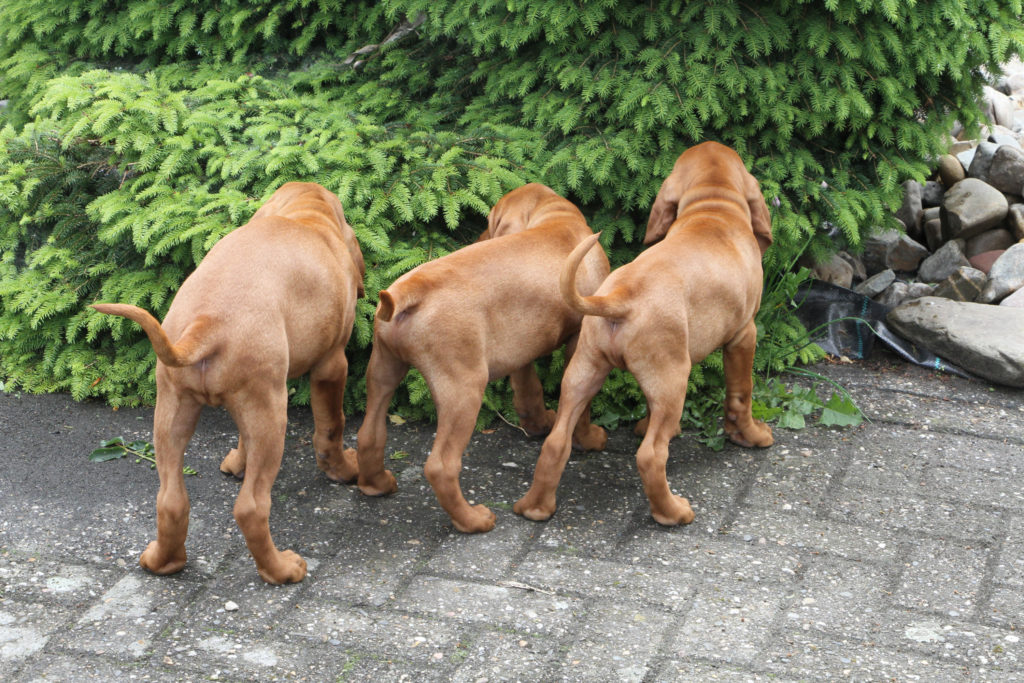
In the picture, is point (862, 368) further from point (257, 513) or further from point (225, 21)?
point (225, 21)

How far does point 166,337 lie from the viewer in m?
3.04

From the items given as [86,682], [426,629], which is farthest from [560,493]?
[86,682]

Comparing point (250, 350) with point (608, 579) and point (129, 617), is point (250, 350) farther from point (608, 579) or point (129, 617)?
point (608, 579)

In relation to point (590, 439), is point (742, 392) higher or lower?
higher

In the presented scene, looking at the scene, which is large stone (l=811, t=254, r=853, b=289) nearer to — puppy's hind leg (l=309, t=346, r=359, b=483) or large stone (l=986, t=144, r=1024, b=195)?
large stone (l=986, t=144, r=1024, b=195)

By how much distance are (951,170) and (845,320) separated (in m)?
2.06

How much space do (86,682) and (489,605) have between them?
4.43 ft

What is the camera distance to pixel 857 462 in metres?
4.64

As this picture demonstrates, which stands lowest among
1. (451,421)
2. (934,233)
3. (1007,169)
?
(934,233)

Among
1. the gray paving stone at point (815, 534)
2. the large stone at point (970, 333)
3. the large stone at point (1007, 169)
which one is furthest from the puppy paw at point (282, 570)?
the large stone at point (1007, 169)

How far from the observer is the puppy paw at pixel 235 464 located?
4438 millimetres

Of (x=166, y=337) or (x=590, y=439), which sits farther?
(x=590, y=439)

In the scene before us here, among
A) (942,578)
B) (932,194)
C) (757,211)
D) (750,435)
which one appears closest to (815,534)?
(942,578)

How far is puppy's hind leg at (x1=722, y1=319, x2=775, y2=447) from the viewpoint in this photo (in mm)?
4543
